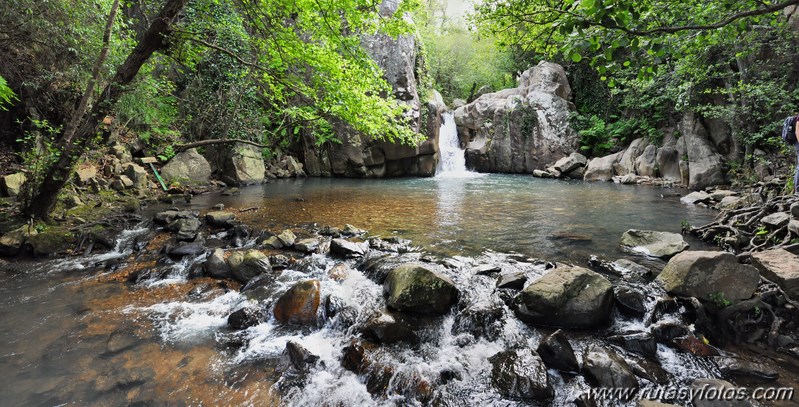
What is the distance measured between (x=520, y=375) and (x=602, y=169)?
19600 mm

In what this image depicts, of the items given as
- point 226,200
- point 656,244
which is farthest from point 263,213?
point 656,244

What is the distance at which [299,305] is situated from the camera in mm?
4020

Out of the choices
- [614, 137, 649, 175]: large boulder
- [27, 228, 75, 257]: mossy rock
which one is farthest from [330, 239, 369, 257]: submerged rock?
[614, 137, 649, 175]: large boulder

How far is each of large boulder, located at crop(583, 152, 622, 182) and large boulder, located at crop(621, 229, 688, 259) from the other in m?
14.1

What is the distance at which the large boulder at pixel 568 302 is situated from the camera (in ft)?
12.2

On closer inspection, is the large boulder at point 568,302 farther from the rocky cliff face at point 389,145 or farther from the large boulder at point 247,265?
the rocky cliff face at point 389,145

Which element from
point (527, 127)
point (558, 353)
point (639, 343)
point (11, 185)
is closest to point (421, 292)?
point (558, 353)

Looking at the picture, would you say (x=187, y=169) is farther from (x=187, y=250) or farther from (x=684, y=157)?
(x=684, y=157)

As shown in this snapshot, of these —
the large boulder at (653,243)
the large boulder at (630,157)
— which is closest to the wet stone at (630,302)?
the large boulder at (653,243)

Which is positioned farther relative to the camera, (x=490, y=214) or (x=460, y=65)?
(x=460, y=65)

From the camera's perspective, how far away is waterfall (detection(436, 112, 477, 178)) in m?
23.2

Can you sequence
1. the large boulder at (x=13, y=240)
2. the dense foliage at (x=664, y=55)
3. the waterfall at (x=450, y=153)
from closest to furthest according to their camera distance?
the dense foliage at (x=664, y=55) → the large boulder at (x=13, y=240) → the waterfall at (x=450, y=153)

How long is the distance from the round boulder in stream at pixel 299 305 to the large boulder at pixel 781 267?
5.48 m

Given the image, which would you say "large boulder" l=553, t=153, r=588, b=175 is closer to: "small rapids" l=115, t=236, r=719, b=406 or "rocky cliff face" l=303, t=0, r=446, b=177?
"rocky cliff face" l=303, t=0, r=446, b=177
